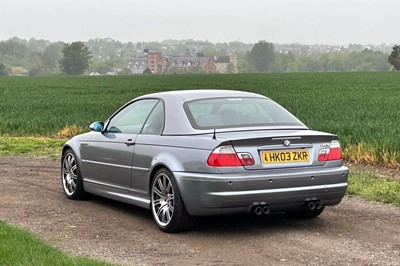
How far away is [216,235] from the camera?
6.98 m

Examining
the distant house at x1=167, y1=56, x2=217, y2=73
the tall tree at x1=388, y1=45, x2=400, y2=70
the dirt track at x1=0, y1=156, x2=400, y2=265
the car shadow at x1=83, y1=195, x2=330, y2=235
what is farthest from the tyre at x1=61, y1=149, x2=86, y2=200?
the distant house at x1=167, y1=56, x2=217, y2=73

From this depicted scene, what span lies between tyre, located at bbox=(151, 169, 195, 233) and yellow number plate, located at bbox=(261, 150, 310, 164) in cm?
95

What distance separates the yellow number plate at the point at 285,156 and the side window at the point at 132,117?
5.98 ft

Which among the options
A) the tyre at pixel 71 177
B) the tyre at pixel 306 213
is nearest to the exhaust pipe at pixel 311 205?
the tyre at pixel 306 213

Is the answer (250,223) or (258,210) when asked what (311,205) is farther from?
(250,223)

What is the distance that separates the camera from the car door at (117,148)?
7958mm

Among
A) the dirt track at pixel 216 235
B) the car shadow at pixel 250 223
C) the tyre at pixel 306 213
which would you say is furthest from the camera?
the tyre at pixel 306 213

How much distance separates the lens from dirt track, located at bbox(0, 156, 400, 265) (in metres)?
5.98

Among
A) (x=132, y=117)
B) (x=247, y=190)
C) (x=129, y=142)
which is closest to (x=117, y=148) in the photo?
(x=129, y=142)

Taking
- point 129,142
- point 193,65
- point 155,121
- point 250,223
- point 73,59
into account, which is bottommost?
point 193,65

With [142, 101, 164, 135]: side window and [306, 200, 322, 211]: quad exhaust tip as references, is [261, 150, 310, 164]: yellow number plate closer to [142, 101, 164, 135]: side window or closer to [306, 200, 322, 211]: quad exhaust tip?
[306, 200, 322, 211]: quad exhaust tip

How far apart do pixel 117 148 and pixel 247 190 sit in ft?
7.09

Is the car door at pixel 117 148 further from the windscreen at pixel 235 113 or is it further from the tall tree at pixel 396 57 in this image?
the tall tree at pixel 396 57

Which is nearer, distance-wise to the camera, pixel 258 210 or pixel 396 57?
pixel 258 210
